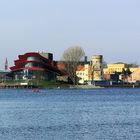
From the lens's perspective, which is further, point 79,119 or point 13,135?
point 79,119

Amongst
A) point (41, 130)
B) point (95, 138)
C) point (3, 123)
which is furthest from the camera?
point (3, 123)

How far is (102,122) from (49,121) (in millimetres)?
4499

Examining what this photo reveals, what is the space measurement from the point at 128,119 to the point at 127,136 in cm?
1309

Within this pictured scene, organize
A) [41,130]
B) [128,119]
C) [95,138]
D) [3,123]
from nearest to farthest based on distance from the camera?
[95,138], [41,130], [3,123], [128,119]

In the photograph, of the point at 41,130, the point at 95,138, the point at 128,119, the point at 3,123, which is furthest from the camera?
the point at 128,119

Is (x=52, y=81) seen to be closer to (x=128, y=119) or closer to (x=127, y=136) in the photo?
(x=128, y=119)

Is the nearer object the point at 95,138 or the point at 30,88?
the point at 95,138

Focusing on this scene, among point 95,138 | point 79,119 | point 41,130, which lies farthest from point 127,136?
point 79,119

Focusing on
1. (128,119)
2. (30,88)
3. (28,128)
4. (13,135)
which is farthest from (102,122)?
(30,88)

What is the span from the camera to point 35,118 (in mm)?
57094

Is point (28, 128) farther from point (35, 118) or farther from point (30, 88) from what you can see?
point (30, 88)

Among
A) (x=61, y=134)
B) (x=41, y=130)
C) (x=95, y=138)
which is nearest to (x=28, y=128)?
(x=41, y=130)

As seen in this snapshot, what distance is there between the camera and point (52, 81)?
199750 mm

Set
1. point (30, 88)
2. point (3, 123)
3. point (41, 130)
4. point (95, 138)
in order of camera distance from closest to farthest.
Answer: point (95, 138), point (41, 130), point (3, 123), point (30, 88)
